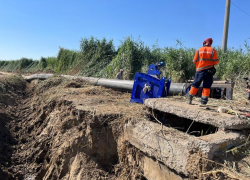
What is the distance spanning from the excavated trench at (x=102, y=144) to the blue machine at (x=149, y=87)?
20.4 inches

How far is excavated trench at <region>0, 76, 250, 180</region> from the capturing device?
2592 millimetres

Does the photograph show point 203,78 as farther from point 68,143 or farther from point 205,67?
point 68,143

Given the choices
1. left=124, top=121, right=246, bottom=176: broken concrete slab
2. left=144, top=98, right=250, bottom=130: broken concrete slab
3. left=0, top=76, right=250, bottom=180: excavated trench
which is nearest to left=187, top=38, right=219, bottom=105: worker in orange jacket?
left=0, top=76, right=250, bottom=180: excavated trench

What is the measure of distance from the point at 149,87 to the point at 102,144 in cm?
170

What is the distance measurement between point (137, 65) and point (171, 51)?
2.29m

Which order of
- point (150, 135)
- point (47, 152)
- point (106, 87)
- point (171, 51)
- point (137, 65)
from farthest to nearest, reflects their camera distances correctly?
point (137, 65) < point (171, 51) < point (106, 87) < point (47, 152) < point (150, 135)

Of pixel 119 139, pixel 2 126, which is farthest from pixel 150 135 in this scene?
pixel 2 126

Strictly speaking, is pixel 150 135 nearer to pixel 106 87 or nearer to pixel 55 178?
pixel 55 178

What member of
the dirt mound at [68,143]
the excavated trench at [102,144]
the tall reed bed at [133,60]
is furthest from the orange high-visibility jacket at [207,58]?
the tall reed bed at [133,60]

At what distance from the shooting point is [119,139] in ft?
12.4

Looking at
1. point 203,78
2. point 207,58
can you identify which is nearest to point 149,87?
point 203,78

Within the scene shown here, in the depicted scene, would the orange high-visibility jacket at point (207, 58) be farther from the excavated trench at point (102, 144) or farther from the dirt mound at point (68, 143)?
the dirt mound at point (68, 143)

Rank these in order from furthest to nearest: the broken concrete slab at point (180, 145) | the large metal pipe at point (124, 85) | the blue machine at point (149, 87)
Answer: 1. the large metal pipe at point (124, 85)
2. the blue machine at point (149, 87)
3. the broken concrete slab at point (180, 145)

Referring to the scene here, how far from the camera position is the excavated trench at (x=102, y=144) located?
2592 mm
